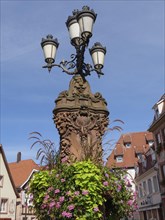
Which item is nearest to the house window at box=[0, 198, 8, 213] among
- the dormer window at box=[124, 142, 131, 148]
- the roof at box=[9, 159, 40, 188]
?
the roof at box=[9, 159, 40, 188]

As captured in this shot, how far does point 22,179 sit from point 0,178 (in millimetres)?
6875

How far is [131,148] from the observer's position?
129 ft

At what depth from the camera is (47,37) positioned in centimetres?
682

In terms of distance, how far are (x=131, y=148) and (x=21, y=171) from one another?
619 inches

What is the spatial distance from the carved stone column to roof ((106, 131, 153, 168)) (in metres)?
31.6

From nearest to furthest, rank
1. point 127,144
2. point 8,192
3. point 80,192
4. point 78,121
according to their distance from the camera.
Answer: point 80,192 → point 78,121 → point 8,192 → point 127,144

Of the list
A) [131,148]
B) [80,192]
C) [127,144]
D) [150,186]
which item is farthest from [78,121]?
[127,144]

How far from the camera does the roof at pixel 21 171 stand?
34.1 meters

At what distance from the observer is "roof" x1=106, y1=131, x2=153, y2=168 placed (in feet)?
123

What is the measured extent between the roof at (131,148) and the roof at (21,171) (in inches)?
431

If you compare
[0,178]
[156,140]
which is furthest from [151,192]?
[0,178]

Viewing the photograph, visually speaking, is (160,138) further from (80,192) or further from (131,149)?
(80,192)

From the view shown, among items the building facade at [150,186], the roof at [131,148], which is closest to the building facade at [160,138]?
the building facade at [150,186]

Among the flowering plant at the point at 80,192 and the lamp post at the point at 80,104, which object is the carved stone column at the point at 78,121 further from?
the flowering plant at the point at 80,192
